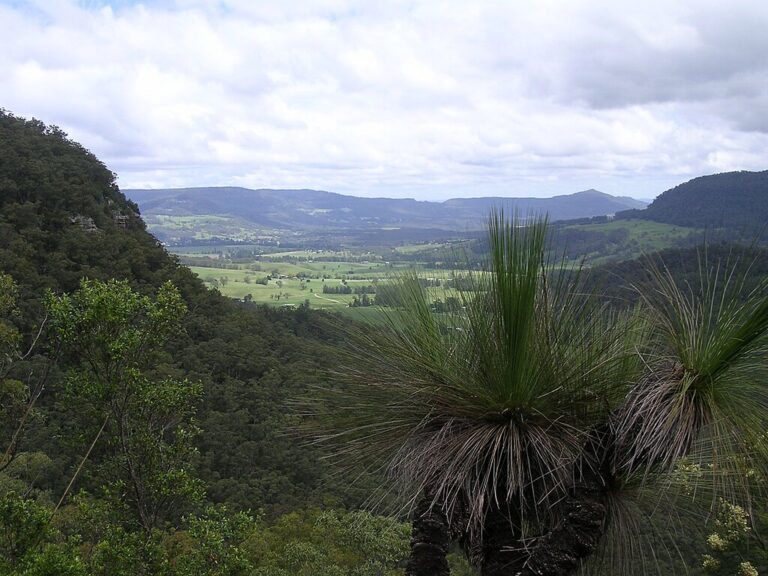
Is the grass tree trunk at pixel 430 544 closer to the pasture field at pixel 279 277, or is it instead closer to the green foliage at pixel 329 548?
the green foliage at pixel 329 548

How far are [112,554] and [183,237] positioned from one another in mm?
173231

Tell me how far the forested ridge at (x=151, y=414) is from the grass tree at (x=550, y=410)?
0.13 meters

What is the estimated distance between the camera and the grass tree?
2172 mm

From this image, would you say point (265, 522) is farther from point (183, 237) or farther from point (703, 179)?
point (183, 237)

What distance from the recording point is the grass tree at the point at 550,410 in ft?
7.13

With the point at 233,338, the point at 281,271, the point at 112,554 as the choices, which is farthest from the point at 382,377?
the point at 281,271

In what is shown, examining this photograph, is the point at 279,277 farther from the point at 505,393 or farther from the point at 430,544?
the point at 505,393

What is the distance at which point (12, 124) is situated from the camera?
4534cm

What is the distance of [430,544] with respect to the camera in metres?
2.58

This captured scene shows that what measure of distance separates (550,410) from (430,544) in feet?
2.61

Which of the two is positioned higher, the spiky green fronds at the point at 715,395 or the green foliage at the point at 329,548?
the spiky green fronds at the point at 715,395

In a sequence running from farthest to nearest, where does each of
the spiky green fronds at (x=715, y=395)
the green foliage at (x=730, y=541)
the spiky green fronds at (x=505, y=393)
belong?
the green foliage at (x=730, y=541)
the spiky green fronds at (x=505, y=393)
the spiky green fronds at (x=715, y=395)

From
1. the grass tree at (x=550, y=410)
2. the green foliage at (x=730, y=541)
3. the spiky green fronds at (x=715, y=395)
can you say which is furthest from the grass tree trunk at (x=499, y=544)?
the green foliage at (x=730, y=541)

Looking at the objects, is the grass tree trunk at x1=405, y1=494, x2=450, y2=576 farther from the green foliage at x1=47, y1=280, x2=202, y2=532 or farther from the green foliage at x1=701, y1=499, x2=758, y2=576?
the green foliage at x1=47, y1=280, x2=202, y2=532
